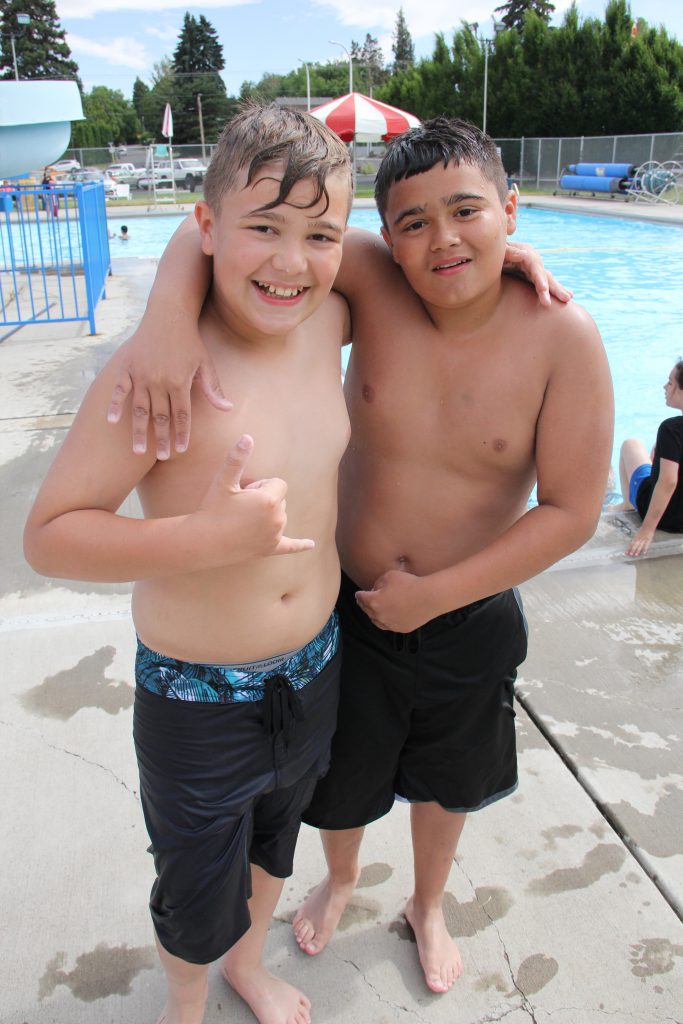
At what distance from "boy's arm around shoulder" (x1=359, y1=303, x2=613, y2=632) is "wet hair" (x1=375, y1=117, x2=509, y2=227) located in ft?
0.95

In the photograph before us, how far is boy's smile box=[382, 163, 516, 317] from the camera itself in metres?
1.45

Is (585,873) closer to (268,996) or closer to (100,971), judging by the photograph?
(268,996)

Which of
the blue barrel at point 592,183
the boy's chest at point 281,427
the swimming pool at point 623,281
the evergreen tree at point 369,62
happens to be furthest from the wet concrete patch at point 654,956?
the evergreen tree at point 369,62

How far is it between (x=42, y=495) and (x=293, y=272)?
521mm

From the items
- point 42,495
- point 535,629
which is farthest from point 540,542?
point 535,629

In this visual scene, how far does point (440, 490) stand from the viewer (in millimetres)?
1656

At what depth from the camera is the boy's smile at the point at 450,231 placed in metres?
1.45

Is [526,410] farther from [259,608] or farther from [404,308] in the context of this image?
[259,608]

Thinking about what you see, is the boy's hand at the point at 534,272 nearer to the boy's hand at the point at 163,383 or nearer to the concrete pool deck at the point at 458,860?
the boy's hand at the point at 163,383

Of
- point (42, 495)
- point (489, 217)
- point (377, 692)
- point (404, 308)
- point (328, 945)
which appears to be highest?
point (489, 217)

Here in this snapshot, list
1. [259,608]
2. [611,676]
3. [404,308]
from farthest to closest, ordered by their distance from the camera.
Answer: [611,676], [404,308], [259,608]

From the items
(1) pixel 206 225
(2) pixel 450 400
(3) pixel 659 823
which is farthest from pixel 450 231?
(3) pixel 659 823

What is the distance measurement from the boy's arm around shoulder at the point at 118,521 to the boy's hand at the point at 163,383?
0.03 m

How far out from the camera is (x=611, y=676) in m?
2.68
